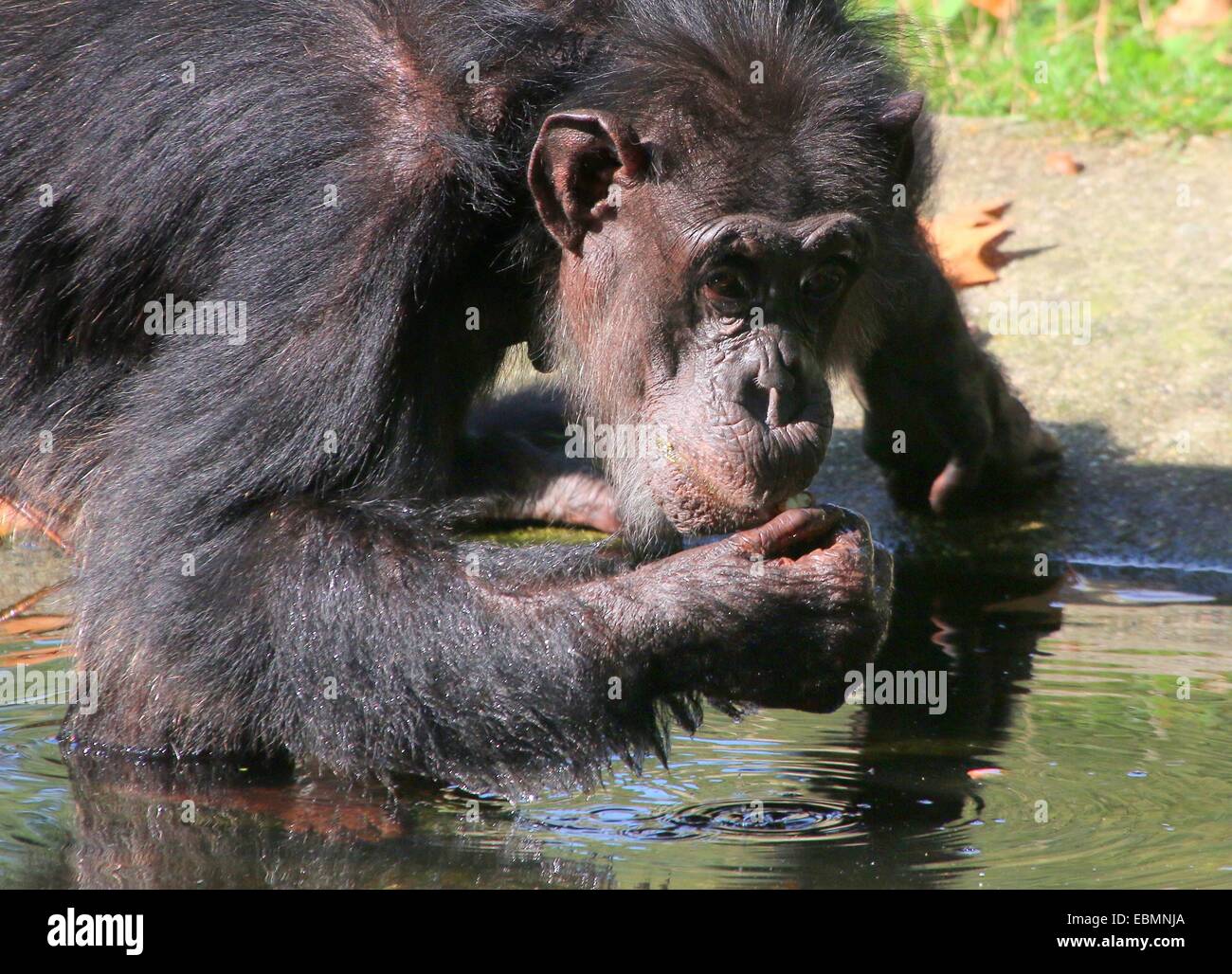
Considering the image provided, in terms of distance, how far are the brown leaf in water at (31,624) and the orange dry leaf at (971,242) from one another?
4489mm

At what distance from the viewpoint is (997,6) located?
12242mm

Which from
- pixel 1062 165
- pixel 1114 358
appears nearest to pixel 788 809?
pixel 1114 358

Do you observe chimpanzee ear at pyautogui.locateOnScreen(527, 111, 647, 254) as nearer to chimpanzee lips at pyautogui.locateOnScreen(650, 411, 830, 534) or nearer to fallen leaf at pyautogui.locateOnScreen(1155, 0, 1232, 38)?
chimpanzee lips at pyautogui.locateOnScreen(650, 411, 830, 534)

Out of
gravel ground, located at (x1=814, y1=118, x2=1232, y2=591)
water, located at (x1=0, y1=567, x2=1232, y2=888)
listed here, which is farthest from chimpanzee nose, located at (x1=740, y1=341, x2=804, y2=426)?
gravel ground, located at (x1=814, y1=118, x2=1232, y2=591)

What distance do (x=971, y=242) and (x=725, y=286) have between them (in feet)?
13.9

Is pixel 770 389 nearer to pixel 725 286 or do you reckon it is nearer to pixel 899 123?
pixel 725 286

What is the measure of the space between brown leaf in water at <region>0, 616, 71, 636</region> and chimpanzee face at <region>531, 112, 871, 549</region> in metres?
2.46

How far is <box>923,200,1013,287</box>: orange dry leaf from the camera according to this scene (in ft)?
28.5

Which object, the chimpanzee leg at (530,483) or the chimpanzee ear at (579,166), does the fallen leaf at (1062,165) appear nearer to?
the chimpanzee leg at (530,483)

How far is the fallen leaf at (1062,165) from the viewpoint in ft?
31.4

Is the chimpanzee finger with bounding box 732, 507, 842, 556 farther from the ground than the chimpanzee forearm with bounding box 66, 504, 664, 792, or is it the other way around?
the chimpanzee finger with bounding box 732, 507, 842, 556

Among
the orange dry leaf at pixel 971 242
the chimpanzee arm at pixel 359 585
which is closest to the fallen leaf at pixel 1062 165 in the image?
the orange dry leaf at pixel 971 242

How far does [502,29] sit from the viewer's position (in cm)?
495

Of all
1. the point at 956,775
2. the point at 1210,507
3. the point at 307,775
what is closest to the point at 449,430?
the point at 307,775
